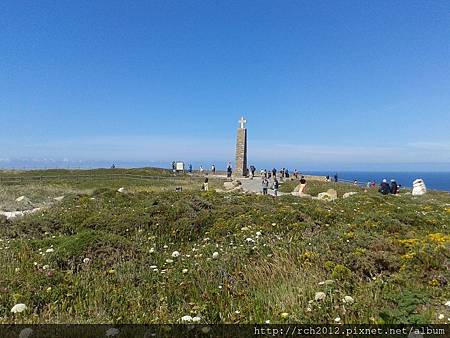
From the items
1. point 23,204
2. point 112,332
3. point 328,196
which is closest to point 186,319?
point 112,332

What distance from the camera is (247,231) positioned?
10.1 meters

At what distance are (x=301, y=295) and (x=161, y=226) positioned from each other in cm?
715

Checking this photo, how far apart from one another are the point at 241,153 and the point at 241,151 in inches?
12.3

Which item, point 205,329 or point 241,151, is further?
point 241,151

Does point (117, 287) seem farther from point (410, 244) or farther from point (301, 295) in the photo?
point (410, 244)

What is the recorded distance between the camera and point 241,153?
5656 centimetres

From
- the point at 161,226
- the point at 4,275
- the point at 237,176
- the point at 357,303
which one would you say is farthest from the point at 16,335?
the point at 237,176

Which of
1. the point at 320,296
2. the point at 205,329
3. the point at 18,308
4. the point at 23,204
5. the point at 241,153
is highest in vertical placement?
the point at 241,153

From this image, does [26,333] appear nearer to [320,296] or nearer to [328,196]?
[320,296]

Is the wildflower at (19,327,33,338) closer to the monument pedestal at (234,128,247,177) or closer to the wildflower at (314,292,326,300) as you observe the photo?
the wildflower at (314,292,326,300)

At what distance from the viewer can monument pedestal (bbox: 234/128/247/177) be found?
5578cm

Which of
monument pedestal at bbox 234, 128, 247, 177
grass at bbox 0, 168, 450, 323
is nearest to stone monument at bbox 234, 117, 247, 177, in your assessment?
monument pedestal at bbox 234, 128, 247, 177

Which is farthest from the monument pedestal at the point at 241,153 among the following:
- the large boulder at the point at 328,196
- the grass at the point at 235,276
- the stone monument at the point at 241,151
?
the grass at the point at 235,276

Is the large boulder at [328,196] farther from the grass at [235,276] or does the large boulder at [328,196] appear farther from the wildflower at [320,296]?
the wildflower at [320,296]
